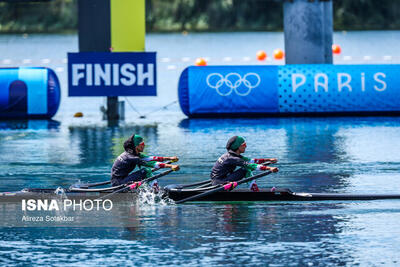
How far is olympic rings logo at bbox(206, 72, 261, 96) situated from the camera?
29.3 meters

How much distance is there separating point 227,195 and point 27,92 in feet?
47.7

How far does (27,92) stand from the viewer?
96.5ft

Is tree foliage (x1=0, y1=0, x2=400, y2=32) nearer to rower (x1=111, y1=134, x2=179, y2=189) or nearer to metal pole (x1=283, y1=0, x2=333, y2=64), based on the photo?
metal pole (x1=283, y1=0, x2=333, y2=64)

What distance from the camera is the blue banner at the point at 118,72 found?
29438mm

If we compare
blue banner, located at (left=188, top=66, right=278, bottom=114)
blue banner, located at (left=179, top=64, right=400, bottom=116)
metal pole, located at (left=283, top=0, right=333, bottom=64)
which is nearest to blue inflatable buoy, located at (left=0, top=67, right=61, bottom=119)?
blue banner, located at (left=179, top=64, right=400, bottom=116)

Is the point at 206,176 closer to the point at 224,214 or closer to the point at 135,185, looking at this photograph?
the point at 135,185

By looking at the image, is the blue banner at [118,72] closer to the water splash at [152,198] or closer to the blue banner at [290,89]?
the blue banner at [290,89]

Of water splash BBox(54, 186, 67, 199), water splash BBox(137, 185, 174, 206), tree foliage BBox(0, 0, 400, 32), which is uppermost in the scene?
tree foliage BBox(0, 0, 400, 32)

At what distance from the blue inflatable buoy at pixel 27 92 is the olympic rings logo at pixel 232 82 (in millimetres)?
4712

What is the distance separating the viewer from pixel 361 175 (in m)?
19.1

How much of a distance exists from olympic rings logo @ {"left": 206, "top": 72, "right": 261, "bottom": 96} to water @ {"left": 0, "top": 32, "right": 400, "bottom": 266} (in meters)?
0.89

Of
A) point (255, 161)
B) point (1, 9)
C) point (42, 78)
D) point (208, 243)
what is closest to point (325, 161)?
point (255, 161)

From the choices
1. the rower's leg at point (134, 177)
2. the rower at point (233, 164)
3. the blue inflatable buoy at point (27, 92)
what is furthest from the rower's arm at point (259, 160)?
the blue inflatable buoy at point (27, 92)

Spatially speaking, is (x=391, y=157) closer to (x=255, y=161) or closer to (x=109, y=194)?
(x=255, y=161)
